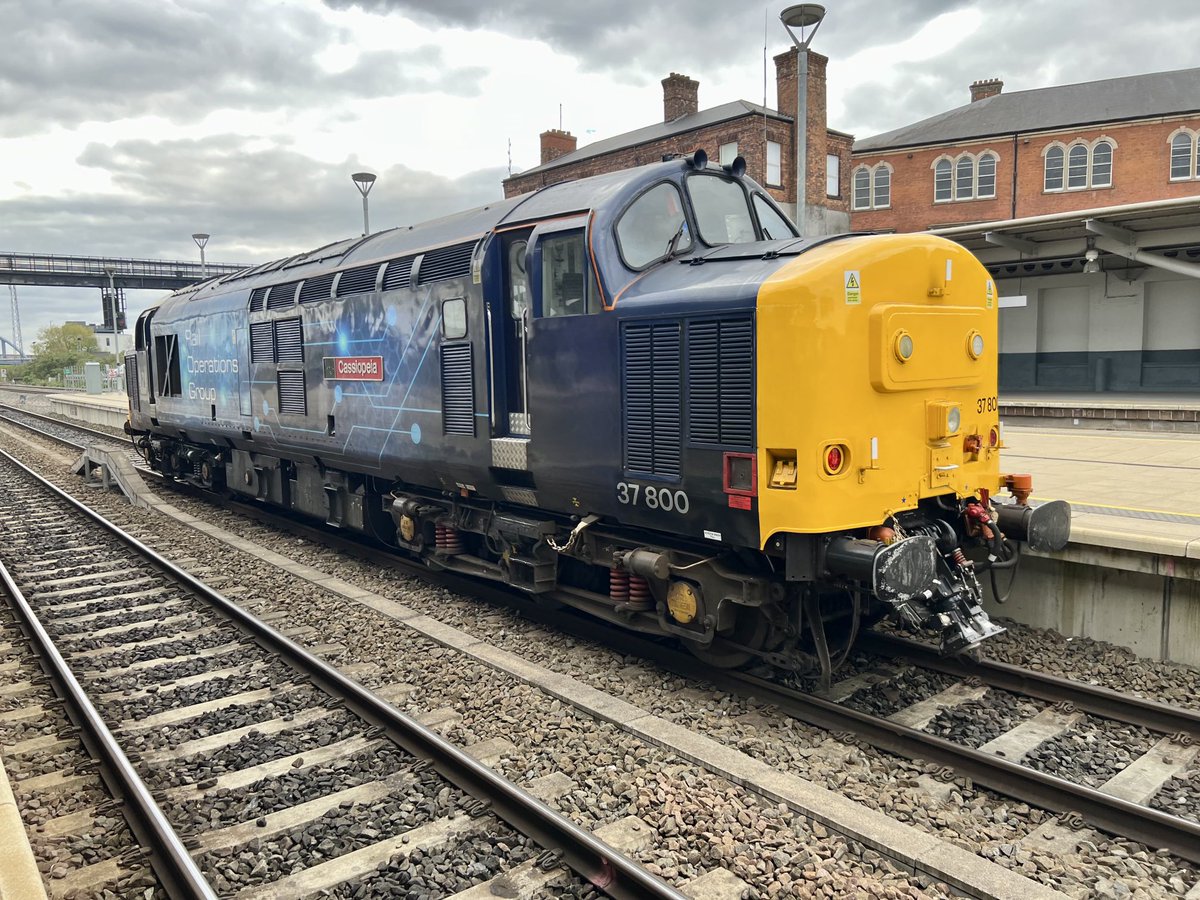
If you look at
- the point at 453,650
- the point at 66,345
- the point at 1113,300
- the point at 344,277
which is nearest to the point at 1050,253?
the point at 1113,300

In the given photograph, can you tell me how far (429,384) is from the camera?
8.27 m

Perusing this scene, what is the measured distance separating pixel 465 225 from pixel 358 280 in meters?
1.94

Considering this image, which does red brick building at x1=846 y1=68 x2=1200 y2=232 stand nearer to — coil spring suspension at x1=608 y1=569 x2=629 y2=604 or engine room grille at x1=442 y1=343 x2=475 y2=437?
engine room grille at x1=442 y1=343 x2=475 y2=437

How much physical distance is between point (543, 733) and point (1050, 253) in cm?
Answer: 2141

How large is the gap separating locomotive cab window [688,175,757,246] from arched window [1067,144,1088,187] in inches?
1519

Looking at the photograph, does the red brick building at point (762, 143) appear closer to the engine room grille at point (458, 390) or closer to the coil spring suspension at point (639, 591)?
the engine room grille at point (458, 390)

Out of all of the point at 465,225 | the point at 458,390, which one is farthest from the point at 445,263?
the point at 458,390

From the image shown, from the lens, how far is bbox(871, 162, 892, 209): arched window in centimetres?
4231

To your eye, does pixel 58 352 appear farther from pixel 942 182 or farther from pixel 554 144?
pixel 942 182

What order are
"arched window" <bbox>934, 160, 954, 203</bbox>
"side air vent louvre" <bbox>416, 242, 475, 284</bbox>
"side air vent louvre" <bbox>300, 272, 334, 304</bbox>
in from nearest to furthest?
1. "side air vent louvre" <bbox>416, 242, 475, 284</bbox>
2. "side air vent louvre" <bbox>300, 272, 334, 304</bbox>
3. "arched window" <bbox>934, 160, 954, 203</bbox>

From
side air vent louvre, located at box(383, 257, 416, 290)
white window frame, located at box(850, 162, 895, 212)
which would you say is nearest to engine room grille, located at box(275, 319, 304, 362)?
side air vent louvre, located at box(383, 257, 416, 290)

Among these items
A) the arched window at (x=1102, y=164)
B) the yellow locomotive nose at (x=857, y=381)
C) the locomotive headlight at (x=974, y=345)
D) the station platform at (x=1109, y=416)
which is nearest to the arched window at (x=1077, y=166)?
the arched window at (x=1102, y=164)

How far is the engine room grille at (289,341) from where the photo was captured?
10770mm

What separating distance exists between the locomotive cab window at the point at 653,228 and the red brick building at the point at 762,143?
2843 centimetres
